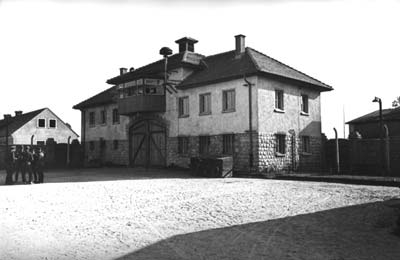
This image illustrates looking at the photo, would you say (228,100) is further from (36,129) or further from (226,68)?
(36,129)

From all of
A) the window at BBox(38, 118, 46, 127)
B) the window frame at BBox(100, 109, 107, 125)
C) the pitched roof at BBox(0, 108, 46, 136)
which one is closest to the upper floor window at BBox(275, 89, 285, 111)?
the window frame at BBox(100, 109, 107, 125)

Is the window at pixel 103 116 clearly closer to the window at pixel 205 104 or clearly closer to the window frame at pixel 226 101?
the window at pixel 205 104

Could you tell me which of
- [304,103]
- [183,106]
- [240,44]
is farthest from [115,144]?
[304,103]

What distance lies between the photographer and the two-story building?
20.1 meters

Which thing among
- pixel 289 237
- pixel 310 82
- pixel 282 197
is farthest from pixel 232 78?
pixel 289 237

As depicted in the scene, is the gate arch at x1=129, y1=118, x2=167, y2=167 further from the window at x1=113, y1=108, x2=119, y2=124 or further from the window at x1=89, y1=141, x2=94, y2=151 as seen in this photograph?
the window at x1=89, y1=141, x2=94, y2=151

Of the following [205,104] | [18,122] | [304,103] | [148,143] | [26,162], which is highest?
[18,122]

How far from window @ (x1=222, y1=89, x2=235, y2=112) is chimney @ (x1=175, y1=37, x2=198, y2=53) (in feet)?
24.3

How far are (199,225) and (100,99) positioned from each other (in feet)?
85.3

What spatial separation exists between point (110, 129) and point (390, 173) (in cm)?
2100

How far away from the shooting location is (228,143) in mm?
21062

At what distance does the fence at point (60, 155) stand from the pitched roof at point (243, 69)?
13.5 metres

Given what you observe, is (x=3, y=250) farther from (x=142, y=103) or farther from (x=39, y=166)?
(x=142, y=103)

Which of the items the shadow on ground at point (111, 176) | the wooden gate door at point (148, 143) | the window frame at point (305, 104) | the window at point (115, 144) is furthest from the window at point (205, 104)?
the window at point (115, 144)
